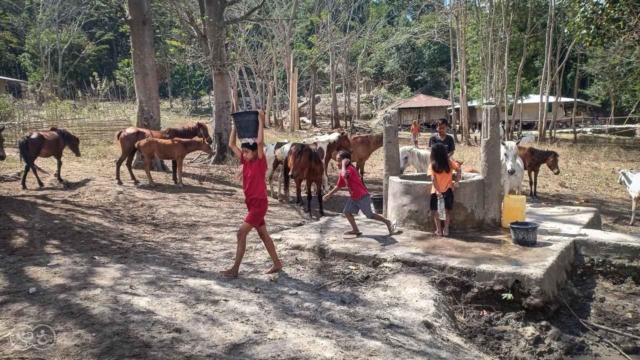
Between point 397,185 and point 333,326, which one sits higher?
point 397,185

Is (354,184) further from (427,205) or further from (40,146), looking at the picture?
(40,146)

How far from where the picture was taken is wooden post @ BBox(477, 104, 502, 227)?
7214mm

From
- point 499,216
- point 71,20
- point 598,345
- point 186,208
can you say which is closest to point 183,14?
point 186,208

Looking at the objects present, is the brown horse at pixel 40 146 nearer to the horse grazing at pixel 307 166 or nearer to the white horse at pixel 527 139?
the horse grazing at pixel 307 166

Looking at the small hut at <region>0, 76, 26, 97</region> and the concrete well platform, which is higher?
the small hut at <region>0, 76, 26, 97</region>

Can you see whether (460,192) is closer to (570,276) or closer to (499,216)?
(499,216)

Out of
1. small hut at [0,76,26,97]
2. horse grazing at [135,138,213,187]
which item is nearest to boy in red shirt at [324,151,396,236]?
horse grazing at [135,138,213,187]

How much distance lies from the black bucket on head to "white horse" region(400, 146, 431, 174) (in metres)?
6.64

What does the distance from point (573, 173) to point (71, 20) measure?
125 ft

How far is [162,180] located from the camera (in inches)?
451

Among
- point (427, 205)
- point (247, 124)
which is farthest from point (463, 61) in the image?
point (247, 124)

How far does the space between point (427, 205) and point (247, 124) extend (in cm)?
309

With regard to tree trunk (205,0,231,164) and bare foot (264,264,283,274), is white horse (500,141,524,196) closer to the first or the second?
bare foot (264,264,283,274)

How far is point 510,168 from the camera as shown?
9680 millimetres
